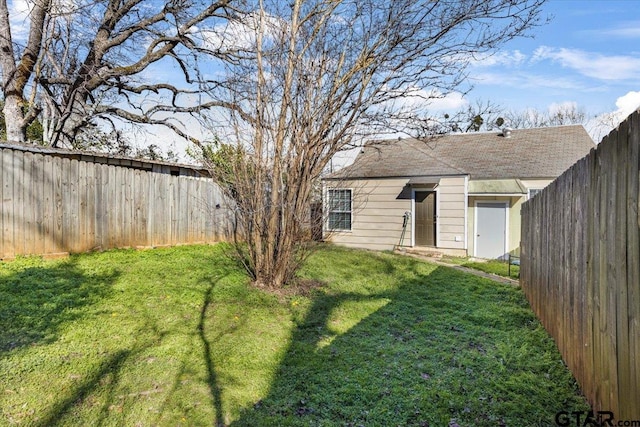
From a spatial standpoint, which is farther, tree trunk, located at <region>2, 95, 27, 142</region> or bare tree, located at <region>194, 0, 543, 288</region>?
tree trunk, located at <region>2, 95, 27, 142</region>

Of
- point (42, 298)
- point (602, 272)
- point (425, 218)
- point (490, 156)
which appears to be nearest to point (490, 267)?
point (425, 218)

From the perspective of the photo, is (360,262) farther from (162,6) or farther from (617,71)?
(617,71)

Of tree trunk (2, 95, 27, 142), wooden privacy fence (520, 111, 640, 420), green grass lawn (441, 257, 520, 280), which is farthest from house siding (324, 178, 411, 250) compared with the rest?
tree trunk (2, 95, 27, 142)

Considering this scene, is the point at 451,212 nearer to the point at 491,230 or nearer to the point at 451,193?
the point at 451,193

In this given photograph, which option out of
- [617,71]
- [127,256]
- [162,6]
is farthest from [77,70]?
[617,71]

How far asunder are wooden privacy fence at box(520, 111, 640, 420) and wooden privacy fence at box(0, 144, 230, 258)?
20.5 feet

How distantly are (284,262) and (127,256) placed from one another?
3309mm

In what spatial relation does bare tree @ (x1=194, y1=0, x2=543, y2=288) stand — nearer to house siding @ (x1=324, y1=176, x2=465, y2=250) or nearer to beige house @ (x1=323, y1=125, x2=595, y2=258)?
beige house @ (x1=323, y1=125, x2=595, y2=258)

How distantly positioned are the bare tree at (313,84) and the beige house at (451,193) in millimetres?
5556

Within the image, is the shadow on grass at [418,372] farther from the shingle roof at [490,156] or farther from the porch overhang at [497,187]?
the shingle roof at [490,156]

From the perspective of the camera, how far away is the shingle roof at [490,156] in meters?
12.5

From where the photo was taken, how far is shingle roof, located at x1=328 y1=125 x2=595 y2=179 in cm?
1245

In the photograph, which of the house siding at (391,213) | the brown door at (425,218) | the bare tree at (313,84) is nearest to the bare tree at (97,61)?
the bare tree at (313,84)

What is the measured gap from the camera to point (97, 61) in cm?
1122
